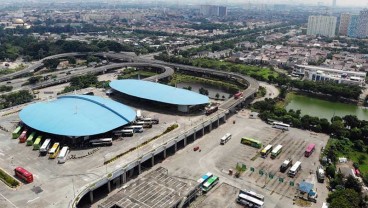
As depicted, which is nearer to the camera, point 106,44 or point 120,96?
point 120,96

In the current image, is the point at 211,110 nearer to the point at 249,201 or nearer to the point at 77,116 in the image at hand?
the point at 77,116

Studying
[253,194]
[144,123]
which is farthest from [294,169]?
[144,123]

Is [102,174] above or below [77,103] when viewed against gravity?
below

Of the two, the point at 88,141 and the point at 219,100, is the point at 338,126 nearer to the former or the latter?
the point at 219,100

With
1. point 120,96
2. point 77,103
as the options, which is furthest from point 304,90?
point 77,103

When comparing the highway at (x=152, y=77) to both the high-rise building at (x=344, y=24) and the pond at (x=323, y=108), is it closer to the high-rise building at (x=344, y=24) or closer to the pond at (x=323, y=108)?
the pond at (x=323, y=108)

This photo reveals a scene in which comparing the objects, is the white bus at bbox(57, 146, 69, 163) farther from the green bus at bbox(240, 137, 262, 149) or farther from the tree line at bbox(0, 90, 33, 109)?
the tree line at bbox(0, 90, 33, 109)

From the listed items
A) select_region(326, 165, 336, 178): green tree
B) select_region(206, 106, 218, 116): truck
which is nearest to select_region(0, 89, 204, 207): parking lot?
select_region(206, 106, 218, 116): truck
